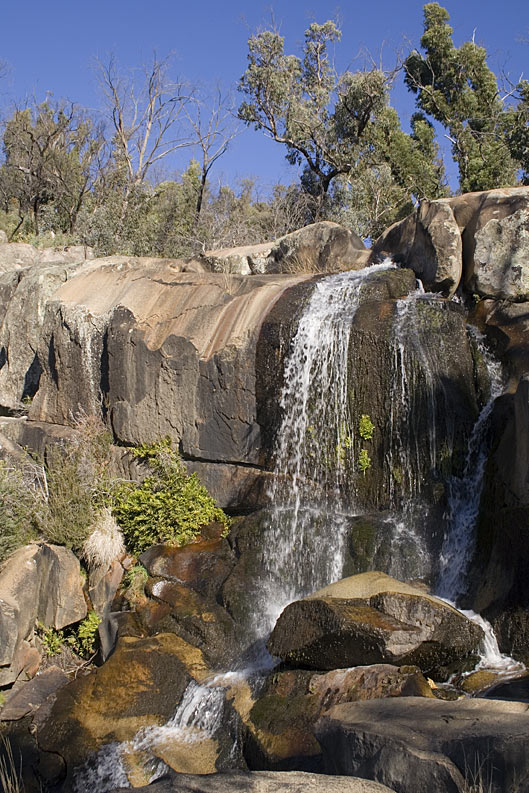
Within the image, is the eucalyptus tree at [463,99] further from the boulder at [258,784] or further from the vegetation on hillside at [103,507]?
the boulder at [258,784]

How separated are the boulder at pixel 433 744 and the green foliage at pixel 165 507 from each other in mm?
4660

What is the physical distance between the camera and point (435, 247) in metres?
10.0

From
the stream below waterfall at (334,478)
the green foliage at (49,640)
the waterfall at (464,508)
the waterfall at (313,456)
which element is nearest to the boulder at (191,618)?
the stream below waterfall at (334,478)

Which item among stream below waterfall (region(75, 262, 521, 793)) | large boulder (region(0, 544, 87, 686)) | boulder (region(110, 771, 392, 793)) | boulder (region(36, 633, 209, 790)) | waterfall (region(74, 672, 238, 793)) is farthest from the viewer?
large boulder (region(0, 544, 87, 686))

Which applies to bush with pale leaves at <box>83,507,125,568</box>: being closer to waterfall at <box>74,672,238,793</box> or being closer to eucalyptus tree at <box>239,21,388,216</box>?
waterfall at <box>74,672,238,793</box>

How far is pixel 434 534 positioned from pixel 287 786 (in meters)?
4.91

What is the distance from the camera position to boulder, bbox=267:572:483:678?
5844 millimetres

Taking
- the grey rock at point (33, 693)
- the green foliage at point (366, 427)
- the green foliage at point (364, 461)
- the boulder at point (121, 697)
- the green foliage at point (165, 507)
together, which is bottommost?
the grey rock at point (33, 693)

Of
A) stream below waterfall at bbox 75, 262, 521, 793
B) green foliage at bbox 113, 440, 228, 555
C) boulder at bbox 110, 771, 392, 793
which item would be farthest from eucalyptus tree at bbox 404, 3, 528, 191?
boulder at bbox 110, 771, 392, 793

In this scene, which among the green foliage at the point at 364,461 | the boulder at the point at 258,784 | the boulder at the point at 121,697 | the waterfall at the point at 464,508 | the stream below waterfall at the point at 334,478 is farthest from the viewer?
the green foliage at the point at 364,461

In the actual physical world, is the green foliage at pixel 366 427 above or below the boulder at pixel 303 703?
above

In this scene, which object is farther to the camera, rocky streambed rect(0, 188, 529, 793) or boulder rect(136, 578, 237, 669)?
boulder rect(136, 578, 237, 669)

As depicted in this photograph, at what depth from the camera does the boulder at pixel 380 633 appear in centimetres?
584

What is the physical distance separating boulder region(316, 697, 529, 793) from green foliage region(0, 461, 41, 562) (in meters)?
5.22
